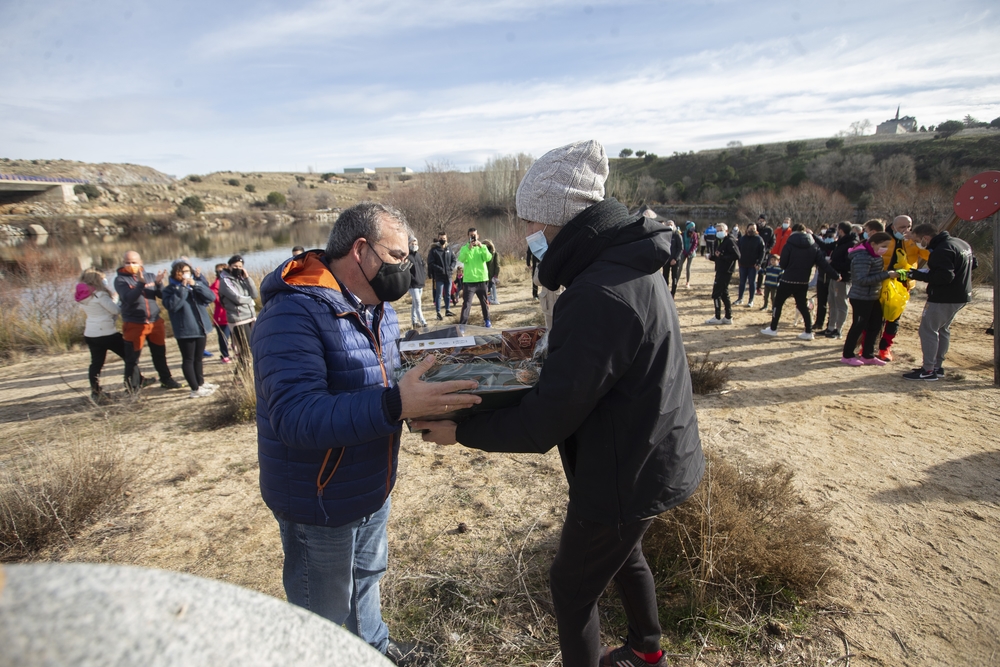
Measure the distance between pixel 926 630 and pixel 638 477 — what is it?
7.16 ft

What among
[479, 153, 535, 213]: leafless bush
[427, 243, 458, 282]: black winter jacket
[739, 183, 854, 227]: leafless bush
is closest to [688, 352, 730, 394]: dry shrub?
[427, 243, 458, 282]: black winter jacket

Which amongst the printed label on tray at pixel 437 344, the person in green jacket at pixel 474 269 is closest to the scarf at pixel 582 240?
the printed label on tray at pixel 437 344

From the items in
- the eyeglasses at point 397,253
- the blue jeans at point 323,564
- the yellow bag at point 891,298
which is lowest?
the blue jeans at point 323,564

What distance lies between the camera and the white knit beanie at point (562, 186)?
1716 millimetres

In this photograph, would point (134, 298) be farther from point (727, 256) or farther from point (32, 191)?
point (32, 191)

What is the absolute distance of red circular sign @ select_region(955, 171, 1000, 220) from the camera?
5.36 m

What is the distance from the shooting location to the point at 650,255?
151cm

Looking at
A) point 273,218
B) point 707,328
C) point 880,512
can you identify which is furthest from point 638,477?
point 273,218

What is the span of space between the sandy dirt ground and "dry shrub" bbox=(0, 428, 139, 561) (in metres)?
0.15

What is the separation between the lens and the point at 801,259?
302 inches

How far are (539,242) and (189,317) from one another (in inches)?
250

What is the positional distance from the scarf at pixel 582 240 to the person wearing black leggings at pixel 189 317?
6.48m

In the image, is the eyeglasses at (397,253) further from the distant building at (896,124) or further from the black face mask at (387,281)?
the distant building at (896,124)

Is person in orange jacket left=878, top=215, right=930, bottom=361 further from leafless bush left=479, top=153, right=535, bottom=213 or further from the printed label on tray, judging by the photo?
leafless bush left=479, top=153, right=535, bottom=213
